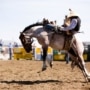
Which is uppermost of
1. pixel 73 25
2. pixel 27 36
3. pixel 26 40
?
pixel 73 25

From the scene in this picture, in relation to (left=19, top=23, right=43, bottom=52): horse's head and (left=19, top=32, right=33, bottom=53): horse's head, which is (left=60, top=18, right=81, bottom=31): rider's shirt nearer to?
(left=19, top=23, right=43, bottom=52): horse's head

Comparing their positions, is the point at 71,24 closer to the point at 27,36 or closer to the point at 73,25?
the point at 73,25

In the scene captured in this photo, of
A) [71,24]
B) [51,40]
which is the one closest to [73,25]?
[71,24]

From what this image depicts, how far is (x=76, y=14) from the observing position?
1127 cm

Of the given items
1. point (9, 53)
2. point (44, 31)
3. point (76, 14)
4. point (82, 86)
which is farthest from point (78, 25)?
point (9, 53)

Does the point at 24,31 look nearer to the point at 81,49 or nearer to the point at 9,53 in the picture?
the point at 81,49

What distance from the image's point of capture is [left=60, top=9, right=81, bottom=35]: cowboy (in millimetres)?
11148

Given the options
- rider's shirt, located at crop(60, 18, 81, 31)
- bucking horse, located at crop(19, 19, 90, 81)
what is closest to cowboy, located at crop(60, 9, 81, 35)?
rider's shirt, located at crop(60, 18, 81, 31)

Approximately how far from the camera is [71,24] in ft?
36.7

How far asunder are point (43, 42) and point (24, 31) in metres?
0.75

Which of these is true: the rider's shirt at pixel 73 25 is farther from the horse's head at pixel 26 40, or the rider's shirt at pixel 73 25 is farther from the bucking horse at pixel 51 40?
the horse's head at pixel 26 40

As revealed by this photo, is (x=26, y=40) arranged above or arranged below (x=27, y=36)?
below

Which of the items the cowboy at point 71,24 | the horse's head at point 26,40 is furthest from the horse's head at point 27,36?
the cowboy at point 71,24

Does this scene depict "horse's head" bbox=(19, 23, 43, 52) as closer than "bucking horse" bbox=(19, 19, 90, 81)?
No
